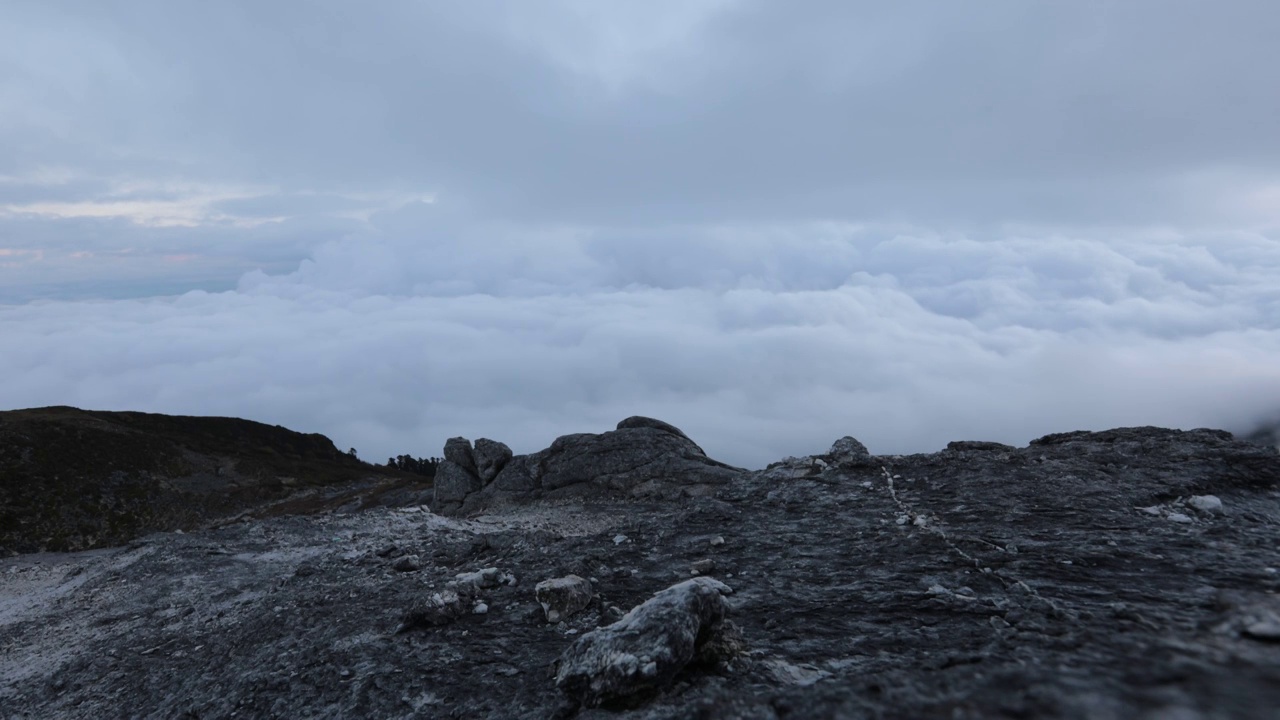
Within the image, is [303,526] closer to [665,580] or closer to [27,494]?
[665,580]

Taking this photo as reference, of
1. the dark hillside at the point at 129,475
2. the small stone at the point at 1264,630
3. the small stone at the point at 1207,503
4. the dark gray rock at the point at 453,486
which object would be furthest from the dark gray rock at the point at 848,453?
the dark hillside at the point at 129,475

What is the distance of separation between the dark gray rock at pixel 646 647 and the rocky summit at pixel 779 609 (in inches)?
1.4

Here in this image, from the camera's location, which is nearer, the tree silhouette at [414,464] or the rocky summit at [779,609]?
the rocky summit at [779,609]

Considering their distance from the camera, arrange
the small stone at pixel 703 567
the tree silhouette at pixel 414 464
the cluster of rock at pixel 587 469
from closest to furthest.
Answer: the small stone at pixel 703 567, the cluster of rock at pixel 587 469, the tree silhouette at pixel 414 464

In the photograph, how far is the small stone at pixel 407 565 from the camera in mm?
17750

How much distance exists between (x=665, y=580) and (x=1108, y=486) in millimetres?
10411

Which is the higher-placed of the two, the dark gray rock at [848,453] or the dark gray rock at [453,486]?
the dark gray rock at [848,453]

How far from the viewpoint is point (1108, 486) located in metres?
15.6

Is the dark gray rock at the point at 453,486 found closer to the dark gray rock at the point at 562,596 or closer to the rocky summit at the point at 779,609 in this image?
the rocky summit at the point at 779,609

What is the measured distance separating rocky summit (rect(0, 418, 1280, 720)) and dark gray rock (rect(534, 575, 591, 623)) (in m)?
0.05

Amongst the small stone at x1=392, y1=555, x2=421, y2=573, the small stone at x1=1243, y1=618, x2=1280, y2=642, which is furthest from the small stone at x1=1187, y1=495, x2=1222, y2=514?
the small stone at x1=392, y1=555, x2=421, y2=573

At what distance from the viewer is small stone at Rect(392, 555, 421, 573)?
17.8 meters

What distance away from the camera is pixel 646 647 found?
846 cm

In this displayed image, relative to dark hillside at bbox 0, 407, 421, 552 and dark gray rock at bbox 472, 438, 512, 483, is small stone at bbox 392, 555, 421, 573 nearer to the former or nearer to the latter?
dark gray rock at bbox 472, 438, 512, 483
